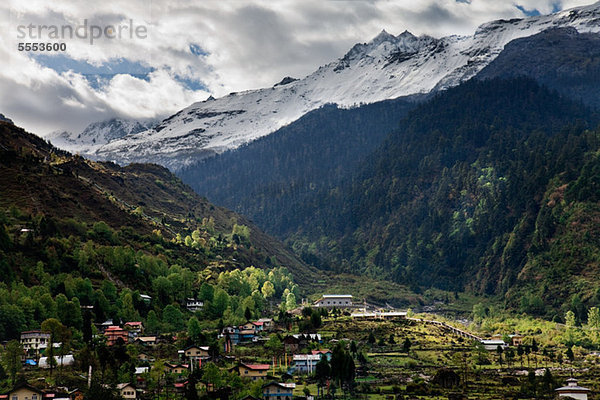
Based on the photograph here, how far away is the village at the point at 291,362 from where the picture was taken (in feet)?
383

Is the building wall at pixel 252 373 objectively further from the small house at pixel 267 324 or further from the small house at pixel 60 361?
the small house at pixel 267 324

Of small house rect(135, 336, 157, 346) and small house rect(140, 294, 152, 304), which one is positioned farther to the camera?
small house rect(140, 294, 152, 304)

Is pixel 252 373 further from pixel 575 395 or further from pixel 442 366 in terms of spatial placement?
pixel 575 395

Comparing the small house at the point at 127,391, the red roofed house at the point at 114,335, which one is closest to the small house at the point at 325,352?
the red roofed house at the point at 114,335

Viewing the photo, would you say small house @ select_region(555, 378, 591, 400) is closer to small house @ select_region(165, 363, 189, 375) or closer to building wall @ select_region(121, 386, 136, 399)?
small house @ select_region(165, 363, 189, 375)

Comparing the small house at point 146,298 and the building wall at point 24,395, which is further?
the small house at point 146,298

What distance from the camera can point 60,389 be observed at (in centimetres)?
10825

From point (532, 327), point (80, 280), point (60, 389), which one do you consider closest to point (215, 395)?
point (60, 389)

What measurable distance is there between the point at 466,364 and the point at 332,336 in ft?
103

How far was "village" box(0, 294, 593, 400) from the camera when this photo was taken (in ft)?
383

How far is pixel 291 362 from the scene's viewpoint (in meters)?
142

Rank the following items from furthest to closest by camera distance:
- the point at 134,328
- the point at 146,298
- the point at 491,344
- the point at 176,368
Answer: the point at 146,298 < the point at 491,344 < the point at 134,328 < the point at 176,368

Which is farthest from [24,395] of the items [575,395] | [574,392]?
[574,392]

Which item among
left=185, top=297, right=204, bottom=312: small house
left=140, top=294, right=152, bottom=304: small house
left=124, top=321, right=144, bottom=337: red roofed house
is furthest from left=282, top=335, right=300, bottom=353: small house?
left=185, top=297, right=204, bottom=312: small house
